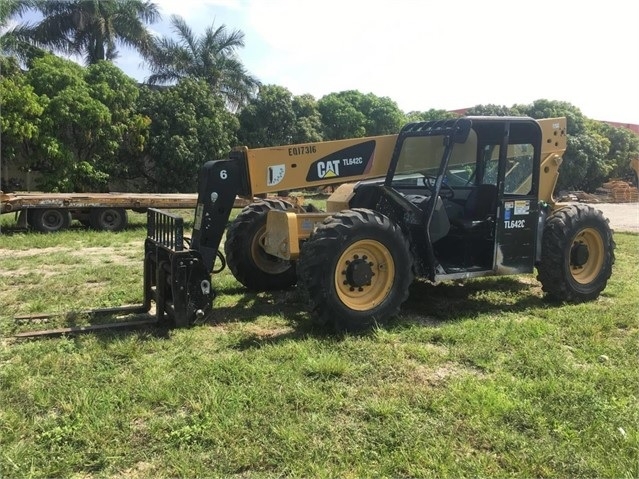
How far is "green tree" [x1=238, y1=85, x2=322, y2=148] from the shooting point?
26158 mm

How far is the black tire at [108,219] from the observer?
13.4 metres

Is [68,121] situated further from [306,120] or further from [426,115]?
[426,115]

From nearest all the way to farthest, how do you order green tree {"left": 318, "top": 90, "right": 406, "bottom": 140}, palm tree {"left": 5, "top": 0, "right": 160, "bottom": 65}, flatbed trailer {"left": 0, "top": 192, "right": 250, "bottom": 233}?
flatbed trailer {"left": 0, "top": 192, "right": 250, "bottom": 233} → palm tree {"left": 5, "top": 0, "right": 160, "bottom": 65} → green tree {"left": 318, "top": 90, "right": 406, "bottom": 140}

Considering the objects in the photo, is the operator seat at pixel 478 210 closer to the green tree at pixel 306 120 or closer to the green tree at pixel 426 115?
the green tree at pixel 306 120

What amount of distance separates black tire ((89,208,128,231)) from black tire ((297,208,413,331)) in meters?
9.85

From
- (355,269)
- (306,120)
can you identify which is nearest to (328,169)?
(355,269)

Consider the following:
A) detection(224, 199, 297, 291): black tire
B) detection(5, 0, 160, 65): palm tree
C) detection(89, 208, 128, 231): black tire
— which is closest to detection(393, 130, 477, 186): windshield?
detection(224, 199, 297, 291): black tire

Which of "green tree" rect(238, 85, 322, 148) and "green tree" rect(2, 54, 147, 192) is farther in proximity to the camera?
"green tree" rect(238, 85, 322, 148)

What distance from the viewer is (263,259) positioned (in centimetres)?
680

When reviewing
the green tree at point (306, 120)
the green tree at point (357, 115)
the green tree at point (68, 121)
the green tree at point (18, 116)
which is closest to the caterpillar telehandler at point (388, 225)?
the green tree at point (18, 116)

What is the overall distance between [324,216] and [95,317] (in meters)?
2.60

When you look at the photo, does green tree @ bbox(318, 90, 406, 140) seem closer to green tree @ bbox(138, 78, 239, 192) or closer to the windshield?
green tree @ bbox(138, 78, 239, 192)

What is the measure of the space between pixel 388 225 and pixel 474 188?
1832 mm

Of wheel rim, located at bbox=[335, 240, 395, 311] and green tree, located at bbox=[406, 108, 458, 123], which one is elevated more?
green tree, located at bbox=[406, 108, 458, 123]
